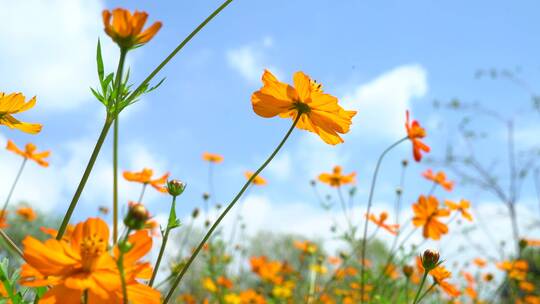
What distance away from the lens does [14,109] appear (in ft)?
3.87

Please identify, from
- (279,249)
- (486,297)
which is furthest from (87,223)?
(279,249)

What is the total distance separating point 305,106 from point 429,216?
1676 millimetres

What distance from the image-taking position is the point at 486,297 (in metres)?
5.32

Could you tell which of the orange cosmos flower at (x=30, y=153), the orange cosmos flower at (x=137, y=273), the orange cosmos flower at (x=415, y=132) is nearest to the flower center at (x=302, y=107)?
the orange cosmos flower at (x=137, y=273)

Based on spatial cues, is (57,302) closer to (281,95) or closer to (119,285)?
(119,285)

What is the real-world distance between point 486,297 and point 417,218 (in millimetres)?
3263

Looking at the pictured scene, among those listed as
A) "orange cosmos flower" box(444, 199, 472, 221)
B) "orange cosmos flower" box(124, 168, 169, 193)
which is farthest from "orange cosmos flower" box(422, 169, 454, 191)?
"orange cosmos flower" box(124, 168, 169, 193)

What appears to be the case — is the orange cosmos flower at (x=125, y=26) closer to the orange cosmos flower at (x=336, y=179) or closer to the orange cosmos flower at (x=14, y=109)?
the orange cosmos flower at (x=14, y=109)

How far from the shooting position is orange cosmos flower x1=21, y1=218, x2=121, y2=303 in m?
0.72

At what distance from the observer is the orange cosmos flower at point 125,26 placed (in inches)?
33.2

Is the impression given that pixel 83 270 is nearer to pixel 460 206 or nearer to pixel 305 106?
pixel 305 106

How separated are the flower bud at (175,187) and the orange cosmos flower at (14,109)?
0.40 m

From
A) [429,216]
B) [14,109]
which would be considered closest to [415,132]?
[429,216]

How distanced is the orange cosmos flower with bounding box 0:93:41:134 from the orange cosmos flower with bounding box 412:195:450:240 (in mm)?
1935
